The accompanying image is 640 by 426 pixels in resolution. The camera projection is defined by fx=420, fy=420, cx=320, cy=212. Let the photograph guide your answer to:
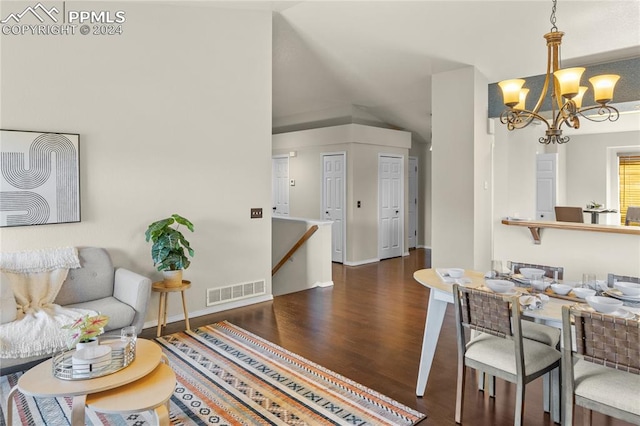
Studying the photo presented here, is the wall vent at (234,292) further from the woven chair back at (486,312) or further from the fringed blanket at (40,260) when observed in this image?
the woven chair back at (486,312)

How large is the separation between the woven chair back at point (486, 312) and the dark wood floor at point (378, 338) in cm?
61

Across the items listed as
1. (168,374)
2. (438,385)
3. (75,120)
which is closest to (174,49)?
(75,120)

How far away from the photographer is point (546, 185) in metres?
8.16

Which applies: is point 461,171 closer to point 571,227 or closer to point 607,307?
point 571,227

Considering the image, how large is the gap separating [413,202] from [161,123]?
245 inches

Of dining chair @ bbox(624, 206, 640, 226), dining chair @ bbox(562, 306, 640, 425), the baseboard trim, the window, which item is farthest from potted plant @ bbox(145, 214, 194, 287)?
the window

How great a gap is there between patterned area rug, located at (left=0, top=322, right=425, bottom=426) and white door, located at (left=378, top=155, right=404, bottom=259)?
189 inches

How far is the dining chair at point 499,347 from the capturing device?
2.15 m

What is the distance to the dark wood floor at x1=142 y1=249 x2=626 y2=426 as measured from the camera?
261 centimetres

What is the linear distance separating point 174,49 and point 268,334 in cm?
294

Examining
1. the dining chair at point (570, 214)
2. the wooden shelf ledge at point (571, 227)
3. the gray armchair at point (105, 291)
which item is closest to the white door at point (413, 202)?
the dining chair at point (570, 214)

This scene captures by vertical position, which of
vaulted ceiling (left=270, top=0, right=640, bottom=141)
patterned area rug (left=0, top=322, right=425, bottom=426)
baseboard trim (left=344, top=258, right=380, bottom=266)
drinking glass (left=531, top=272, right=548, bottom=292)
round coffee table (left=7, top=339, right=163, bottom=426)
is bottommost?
patterned area rug (left=0, top=322, right=425, bottom=426)

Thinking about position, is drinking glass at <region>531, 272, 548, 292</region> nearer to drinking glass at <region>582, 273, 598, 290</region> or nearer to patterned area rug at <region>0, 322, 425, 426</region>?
drinking glass at <region>582, 273, 598, 290</region>

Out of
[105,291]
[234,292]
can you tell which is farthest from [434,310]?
[105,291]
